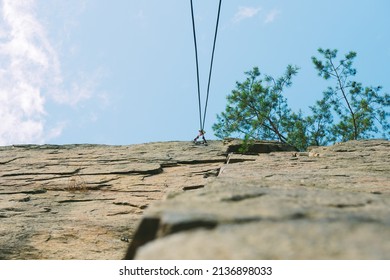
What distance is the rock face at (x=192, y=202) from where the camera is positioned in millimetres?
1395

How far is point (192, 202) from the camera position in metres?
1.81

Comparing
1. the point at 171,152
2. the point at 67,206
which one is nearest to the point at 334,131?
the point at 171,152

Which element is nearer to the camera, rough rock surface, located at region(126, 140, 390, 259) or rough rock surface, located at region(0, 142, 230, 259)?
rough rock surface, located at region(126, 140, 390, 259)

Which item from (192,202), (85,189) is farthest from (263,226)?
(85,189)

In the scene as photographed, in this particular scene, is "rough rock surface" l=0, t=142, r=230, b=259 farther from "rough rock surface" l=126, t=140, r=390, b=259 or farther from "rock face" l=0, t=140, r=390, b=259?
"rough rock surface" l=126, t=140, r=390, b=259

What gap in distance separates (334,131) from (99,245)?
49.2 ft

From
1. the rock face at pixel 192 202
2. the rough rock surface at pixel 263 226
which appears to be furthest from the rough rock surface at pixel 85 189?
the rough rock surface at pixel 263 226

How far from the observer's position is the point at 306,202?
1911 mm

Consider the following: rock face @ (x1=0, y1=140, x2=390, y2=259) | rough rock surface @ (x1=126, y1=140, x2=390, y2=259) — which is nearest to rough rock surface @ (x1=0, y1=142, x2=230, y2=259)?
rock face @ (x1=0, y1=140, x2=390, y2=259)

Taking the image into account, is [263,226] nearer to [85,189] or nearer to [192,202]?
[192,202]

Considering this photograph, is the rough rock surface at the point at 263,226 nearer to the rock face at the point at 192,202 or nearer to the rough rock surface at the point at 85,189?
the rock face at the point at 192,202

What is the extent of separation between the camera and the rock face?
1.39 meters

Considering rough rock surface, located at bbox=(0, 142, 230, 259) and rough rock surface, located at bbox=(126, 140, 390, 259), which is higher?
rough rock surface, located at bbox=(0, 142, 230, 259)

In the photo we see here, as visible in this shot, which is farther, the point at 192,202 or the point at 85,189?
the point at 85,189
